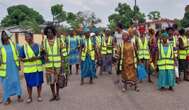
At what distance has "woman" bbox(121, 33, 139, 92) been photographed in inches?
474

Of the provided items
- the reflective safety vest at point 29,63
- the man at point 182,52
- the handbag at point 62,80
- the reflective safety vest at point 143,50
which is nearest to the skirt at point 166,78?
the reflective safety vest at point 143,50

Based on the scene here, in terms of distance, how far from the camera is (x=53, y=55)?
10.8 metres

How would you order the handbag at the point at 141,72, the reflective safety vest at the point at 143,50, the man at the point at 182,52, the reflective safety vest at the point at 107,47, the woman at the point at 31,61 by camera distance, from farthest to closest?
the reflective safety vest at the point at 107,47
the man at the point at 182,52
the reflective safety vest at the point at 143,50
the handbag at the point at 141,72
the woman at the point at 31,61

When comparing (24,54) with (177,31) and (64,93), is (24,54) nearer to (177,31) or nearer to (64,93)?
(64,93)

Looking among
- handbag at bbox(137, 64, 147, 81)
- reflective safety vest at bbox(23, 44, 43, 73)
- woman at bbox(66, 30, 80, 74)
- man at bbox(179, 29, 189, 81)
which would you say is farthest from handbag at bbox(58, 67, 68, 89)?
woman at bbox(66, 30, 80, 74)

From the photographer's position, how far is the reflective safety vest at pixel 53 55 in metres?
10.8

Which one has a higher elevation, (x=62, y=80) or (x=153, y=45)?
(x=153, y=45)

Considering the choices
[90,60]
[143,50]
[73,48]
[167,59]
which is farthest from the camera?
[73,48]

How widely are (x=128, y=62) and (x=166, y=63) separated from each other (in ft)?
3.63

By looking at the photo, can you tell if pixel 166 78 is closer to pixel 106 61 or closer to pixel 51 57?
pixel 51 57

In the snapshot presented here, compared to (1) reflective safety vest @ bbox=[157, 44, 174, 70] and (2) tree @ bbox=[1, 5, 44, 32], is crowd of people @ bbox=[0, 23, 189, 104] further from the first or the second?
(2) tree @ bbox=[1, 5, 44, 32]

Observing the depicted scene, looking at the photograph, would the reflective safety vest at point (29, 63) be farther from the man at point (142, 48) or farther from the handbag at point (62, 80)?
the man at point (142, 48)

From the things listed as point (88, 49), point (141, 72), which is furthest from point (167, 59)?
point (88, 49)

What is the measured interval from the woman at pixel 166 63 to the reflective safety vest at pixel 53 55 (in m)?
3.17
